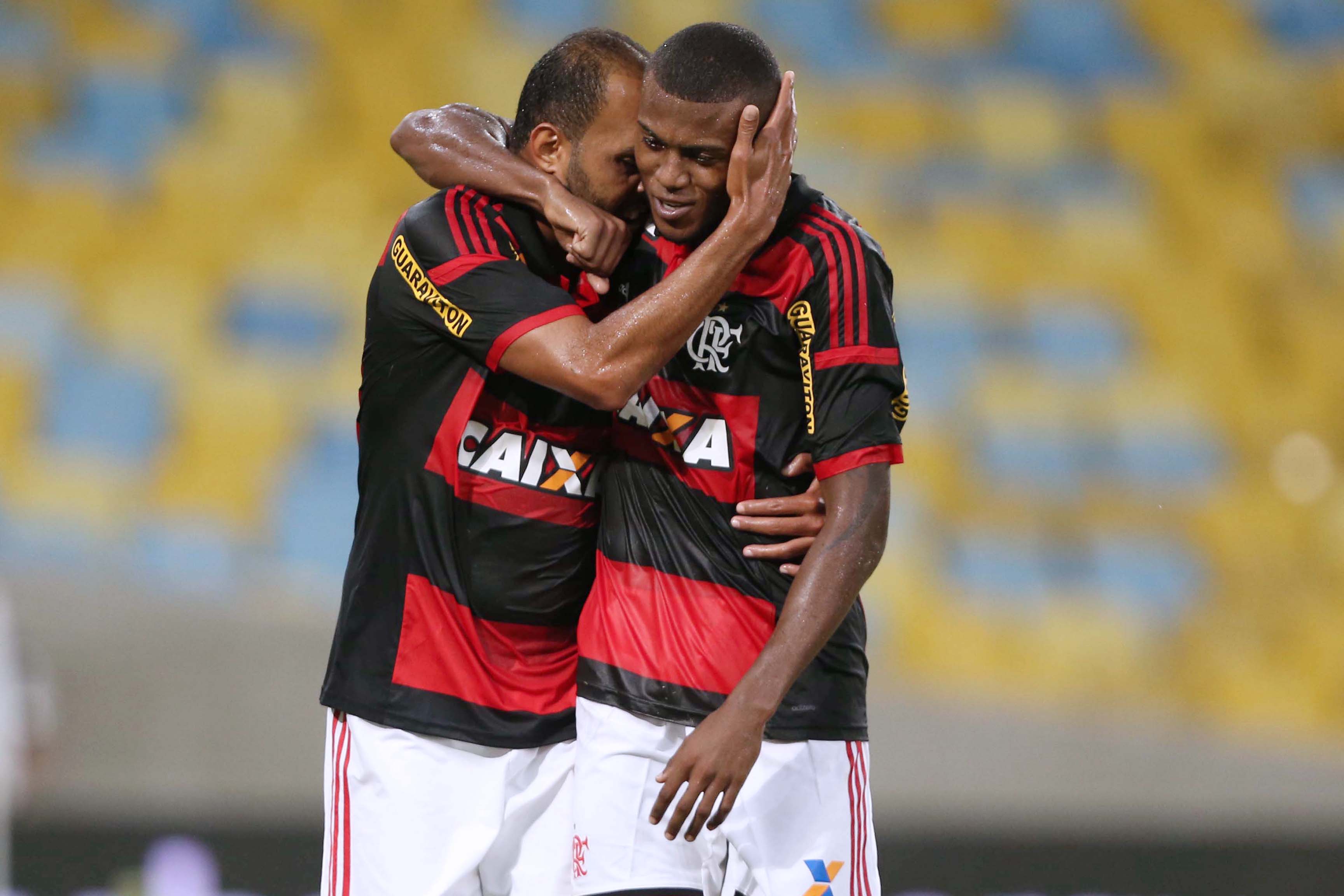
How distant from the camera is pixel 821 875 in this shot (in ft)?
8.25

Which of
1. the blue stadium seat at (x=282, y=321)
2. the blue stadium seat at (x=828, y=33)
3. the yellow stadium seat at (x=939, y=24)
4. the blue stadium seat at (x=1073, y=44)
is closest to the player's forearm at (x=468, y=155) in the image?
the blue stadium seat at (x=282, y=321)

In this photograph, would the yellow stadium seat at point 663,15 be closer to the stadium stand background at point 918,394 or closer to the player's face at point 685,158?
the stadium stand background at point 918,394

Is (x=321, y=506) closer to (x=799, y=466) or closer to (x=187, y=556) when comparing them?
(x=187, y=556)

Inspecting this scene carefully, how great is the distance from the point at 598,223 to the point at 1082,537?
5043mm

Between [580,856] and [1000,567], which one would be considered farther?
[1000,567]

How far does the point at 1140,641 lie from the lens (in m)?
6.88

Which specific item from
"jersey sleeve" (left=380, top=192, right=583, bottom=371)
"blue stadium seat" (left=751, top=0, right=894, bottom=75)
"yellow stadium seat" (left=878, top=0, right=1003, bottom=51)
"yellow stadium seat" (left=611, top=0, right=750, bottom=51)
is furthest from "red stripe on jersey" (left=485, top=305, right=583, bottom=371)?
"yellow stadium seat" (left=878, top=0, right=1003, bottom=51)

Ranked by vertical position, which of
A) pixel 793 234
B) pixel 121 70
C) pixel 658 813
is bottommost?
pixel 658 813

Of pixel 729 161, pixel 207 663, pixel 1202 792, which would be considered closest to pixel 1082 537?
pixel 1202 792

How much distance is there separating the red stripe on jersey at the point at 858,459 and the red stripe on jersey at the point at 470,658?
26.4 inches

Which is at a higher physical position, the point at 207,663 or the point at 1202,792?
the point at 207,663

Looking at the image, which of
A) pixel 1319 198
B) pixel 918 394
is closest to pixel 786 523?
pixel 918 394

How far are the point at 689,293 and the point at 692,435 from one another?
34 centimetres

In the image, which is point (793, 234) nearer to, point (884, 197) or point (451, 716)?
point (451, 716)
